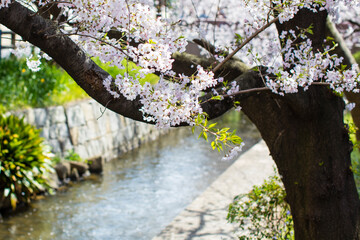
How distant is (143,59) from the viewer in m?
1.91

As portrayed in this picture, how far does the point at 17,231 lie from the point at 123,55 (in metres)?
4.12

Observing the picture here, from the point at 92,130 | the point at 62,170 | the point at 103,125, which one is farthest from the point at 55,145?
the point at 103,125

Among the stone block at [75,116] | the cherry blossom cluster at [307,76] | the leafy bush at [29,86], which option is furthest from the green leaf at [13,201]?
the cherry blossom cluster at [307,76]

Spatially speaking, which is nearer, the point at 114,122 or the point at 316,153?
the point at 316,153

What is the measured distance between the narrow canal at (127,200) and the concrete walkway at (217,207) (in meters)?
0.90

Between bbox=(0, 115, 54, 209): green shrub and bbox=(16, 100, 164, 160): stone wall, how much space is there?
0.88m

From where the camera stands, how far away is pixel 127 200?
6.73 meters

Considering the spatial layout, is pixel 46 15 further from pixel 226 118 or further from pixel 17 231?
pixel 226 118

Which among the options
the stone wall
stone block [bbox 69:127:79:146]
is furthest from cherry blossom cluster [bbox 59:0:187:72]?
stone block [bbox 69:127:79:146]

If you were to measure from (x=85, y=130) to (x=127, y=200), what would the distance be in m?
2.33

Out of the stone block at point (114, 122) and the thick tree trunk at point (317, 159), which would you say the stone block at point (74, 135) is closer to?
the stone block at point (114, 122)

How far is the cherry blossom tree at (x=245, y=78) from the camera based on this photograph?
201 centimetres

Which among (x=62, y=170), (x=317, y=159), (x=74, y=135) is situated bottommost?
(x=62, y=170)

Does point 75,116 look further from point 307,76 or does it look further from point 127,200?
point 307,76
